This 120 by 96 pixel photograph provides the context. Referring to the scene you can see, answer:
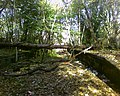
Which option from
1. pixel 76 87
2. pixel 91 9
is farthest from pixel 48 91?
pixel 91 9

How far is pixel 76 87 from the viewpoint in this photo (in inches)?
336

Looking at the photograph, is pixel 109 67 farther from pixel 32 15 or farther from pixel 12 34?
pixel 12 34

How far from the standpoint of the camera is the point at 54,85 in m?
8.82

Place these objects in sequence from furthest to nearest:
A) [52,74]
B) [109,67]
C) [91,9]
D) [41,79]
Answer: [91,9]
[109,67]
[52,74]
[41,79]

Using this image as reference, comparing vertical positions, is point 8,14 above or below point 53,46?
above

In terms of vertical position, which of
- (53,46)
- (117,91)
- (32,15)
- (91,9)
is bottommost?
(117,91)

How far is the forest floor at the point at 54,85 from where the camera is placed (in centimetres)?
797

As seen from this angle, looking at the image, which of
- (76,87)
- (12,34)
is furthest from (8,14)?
(76,87)

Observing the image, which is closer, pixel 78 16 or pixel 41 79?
pixel 41 79

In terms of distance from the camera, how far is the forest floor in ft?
26.2

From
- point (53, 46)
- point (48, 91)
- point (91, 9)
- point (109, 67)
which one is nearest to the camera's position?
point (48, 91)

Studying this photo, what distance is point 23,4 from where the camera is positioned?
67.1 feet

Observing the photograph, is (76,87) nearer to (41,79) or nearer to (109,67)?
(41,79)

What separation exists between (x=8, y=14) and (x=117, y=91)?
1963cm
